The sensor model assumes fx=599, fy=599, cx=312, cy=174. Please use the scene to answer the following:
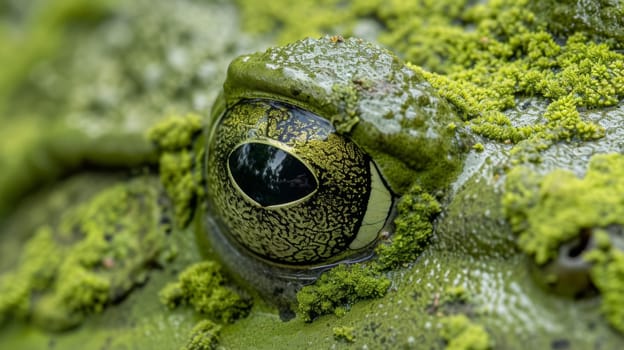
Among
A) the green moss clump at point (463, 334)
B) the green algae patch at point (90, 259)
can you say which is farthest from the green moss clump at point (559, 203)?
the green algae patch at point (90, 259)

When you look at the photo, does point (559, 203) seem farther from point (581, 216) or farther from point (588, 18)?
point (588, 18)

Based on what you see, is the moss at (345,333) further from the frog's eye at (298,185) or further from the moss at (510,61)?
the moss at (510,61)

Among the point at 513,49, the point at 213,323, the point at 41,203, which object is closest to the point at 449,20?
the point at 513,49

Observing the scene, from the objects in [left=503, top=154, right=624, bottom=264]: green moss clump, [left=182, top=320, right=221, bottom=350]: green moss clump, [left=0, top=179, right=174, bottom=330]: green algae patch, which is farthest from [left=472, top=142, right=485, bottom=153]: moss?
[left=0, top=179, right=174, bottom=330]: green algae patch

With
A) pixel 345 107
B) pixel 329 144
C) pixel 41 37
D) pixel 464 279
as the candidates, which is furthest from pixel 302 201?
pixel 41 37

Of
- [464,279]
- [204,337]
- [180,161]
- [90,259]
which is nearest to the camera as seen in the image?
[464,279]

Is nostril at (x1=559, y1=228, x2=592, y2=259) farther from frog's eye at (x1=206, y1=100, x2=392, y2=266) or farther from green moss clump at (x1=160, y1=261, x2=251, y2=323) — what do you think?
green moss clump at (x1=160, y1=261, x2=251, y2=323)

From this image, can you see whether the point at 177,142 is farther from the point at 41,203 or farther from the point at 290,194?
the point at 41,203
